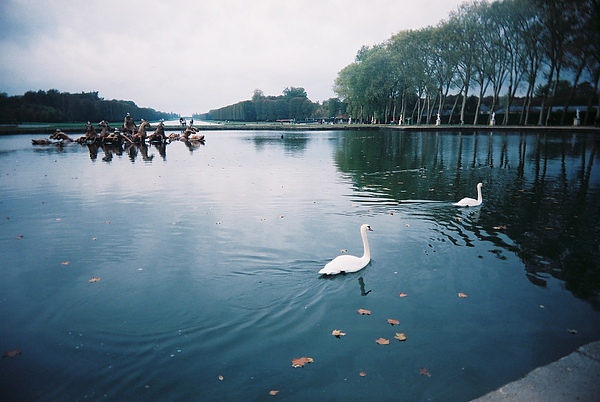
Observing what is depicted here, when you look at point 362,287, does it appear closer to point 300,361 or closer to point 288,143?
point 300,361

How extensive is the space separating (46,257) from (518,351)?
8878 mm

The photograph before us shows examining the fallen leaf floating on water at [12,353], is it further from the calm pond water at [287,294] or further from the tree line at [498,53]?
the tree line at [498,53]

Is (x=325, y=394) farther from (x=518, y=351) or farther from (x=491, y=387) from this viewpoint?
(x=518, y=351)

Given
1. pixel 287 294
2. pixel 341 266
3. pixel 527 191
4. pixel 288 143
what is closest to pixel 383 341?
pixel 287 294

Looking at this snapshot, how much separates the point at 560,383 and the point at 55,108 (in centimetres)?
11703

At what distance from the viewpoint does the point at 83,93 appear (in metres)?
114

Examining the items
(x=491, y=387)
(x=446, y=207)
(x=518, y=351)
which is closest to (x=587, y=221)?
(x=446, y=207)

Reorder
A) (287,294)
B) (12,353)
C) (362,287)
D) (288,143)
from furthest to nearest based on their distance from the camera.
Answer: (288,143) < (362,287) < (287,294) < (12,353)

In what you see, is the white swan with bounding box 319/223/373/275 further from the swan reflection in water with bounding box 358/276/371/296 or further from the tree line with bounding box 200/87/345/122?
the tree line with bounding box 200/87/345/122

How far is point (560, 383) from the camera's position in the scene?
391 centimetres

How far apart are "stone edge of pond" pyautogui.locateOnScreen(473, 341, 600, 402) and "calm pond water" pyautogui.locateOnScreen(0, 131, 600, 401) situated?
0.29 metres

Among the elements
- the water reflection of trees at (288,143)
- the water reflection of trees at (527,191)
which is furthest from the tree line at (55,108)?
the water reflection of trees at (527,191)

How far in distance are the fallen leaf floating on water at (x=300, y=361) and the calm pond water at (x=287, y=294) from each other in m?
0.06

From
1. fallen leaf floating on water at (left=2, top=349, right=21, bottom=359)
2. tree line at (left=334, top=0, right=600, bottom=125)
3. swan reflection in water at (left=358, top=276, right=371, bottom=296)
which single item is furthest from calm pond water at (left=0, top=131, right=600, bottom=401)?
tree line at (left=334, top=0, right=600, bottom=125)
